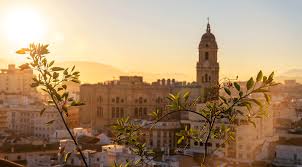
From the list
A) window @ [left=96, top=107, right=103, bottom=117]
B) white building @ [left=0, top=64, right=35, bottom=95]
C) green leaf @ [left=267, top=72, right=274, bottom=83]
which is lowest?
window @ [left=96, top=107, right=103, bottom=117]

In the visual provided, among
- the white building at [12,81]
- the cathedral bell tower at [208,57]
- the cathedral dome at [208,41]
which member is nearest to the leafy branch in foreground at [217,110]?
the cathedral bell tower at [208,57]

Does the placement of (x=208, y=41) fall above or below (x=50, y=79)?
above

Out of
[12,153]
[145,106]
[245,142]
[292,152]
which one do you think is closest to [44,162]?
[12,153]

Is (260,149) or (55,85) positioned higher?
(55,85)

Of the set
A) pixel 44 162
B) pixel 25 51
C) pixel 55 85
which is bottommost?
pixel 44 162

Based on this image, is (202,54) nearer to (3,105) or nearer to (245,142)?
(245,142)

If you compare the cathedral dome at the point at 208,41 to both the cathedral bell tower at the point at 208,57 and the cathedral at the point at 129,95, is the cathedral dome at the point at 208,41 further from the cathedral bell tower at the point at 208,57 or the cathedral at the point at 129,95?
the cathedral at the point at 129,95

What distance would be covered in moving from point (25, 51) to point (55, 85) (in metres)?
0.38

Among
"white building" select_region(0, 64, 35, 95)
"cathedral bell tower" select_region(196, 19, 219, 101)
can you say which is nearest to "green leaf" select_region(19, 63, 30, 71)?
"cathedral bell tower" select_region(196, 19, 219, 101)

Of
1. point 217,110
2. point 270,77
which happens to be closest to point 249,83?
point 270,77

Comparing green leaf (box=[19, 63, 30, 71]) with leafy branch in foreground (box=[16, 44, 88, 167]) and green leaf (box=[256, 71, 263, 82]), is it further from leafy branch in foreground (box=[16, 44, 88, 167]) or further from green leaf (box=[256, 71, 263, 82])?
green leaf (box=[256, 71, 263, 82])

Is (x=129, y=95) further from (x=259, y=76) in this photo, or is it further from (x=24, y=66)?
(x=259, y=76)

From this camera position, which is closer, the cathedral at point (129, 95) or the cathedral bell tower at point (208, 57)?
the cathedral bell tower at point (208, 57)

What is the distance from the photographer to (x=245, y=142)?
106 ft
